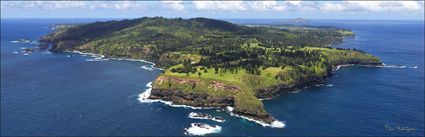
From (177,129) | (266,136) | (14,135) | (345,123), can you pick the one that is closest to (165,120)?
(177,129)

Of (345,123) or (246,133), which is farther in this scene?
(345,123)

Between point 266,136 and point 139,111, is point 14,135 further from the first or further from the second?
point 266,136

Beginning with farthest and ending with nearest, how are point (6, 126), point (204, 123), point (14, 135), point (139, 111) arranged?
point (139, 111), point (204, 123), point (6, 126), point (14, 135)

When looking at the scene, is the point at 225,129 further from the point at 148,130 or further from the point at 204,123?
the point at 148,130

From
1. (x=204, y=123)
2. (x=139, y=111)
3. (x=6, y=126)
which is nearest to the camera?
(x=6, y=126)

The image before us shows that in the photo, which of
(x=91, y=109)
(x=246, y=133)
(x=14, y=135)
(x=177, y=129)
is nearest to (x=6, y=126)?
(x=14, y=135)

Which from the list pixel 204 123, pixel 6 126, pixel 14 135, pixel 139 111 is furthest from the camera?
pixel 139 111
